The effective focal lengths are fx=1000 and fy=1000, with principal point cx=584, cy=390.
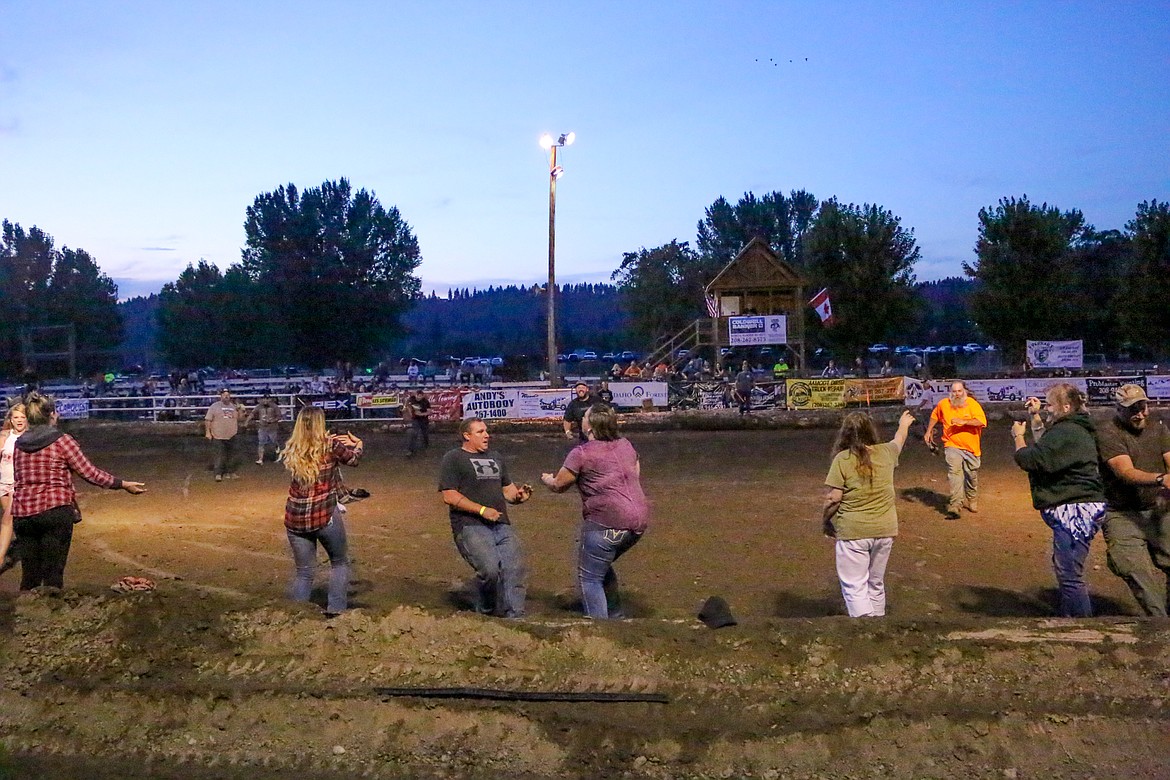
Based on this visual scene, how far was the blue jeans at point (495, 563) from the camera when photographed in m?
7.19

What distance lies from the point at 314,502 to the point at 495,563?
1349 mm

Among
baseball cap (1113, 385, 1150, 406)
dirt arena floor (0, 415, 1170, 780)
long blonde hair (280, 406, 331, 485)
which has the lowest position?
dirt arena floor (0, 415, 1170, 780)

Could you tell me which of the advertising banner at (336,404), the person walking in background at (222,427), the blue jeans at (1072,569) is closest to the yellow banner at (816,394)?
the advertising banner at (336,404)

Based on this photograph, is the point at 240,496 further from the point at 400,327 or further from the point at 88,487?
the point at 400,327

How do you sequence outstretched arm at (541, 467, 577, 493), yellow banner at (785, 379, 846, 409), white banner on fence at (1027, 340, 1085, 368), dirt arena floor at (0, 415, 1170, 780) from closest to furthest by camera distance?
dirt arena floor at (0, 415, 1170, 780)
outstretched arm at (541, 467, 577, 493)
yellow banner at (785, 379, 846, 409)
white banner on fence at (1027, 340, 1085, 368)

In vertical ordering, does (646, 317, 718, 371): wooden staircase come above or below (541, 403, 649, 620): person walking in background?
above

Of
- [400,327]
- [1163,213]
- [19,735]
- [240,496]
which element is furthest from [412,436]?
[400,327]

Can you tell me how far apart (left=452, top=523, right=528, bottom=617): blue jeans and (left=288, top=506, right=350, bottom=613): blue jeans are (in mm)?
824

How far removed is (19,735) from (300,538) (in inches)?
80.9

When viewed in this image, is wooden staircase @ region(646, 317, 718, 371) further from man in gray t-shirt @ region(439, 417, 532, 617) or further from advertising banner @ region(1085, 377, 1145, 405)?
man in gray t-shirt @ region(439, 417, 532, 617)

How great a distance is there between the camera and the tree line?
43.5 metres

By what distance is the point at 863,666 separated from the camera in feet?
18.9

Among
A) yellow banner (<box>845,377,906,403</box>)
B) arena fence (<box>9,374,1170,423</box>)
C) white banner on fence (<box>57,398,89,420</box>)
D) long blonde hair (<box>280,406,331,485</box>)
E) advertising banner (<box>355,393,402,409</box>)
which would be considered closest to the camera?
long blonde hair (<box>280,406,331,485</box>)

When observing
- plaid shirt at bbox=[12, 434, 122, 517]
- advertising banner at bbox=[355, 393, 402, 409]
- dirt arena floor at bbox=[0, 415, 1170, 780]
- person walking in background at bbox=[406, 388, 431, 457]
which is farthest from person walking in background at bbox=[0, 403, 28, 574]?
advertising banner at bbox=[355, 393, 402, 409]
